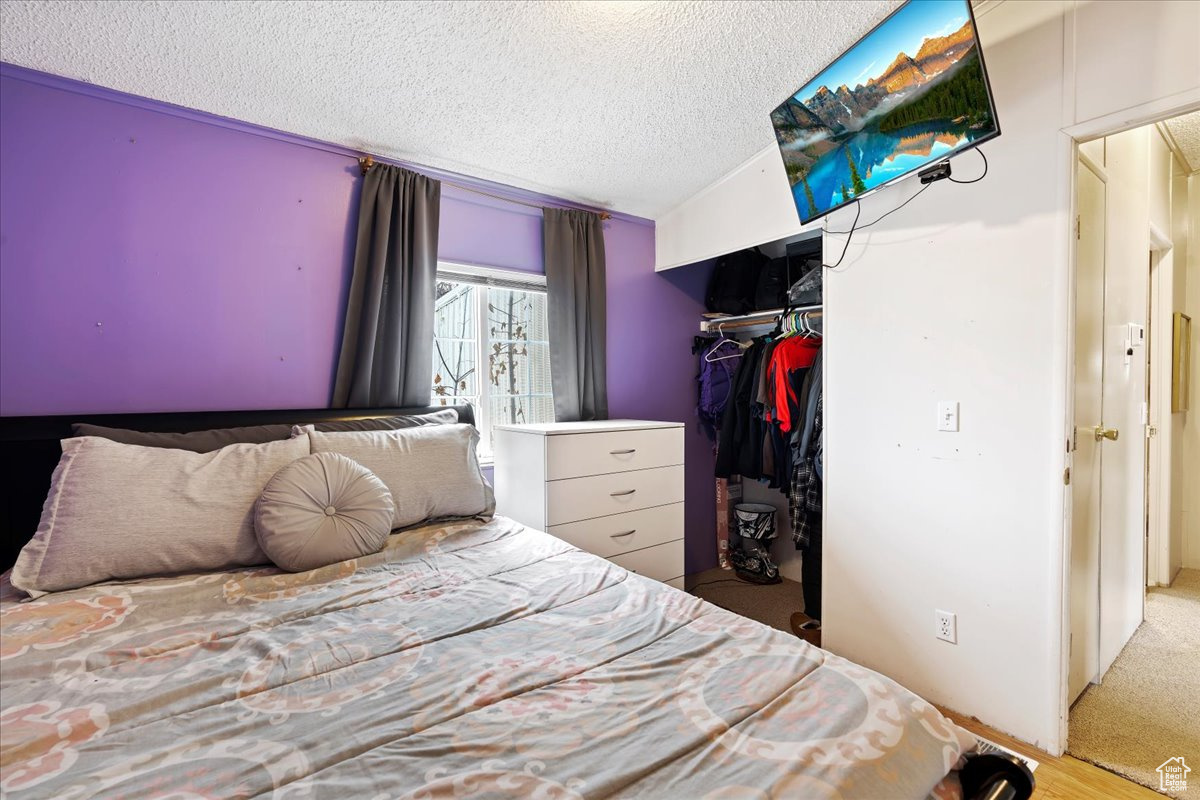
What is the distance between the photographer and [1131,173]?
219cm

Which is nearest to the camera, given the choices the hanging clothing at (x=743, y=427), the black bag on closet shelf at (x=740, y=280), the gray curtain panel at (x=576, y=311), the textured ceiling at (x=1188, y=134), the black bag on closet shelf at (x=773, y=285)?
the textured ceiling at (x=1188, y=134)

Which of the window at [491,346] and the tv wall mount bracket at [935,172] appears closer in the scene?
the tv wall mount bracket at [935,172]

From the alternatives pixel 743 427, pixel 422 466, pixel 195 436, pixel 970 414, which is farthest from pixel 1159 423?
pixel 195 436

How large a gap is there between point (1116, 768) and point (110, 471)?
2.97 meters

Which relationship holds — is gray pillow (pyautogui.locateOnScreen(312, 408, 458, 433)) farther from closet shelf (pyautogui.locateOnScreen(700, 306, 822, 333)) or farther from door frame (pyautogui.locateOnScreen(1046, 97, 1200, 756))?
door frame (pyautogui.locateOnScreen(1046, 97, 1200, 756))

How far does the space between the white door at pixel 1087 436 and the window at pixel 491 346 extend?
2177mm

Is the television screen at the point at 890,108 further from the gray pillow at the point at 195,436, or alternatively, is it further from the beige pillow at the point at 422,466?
the gray pillow at the point at 195,436

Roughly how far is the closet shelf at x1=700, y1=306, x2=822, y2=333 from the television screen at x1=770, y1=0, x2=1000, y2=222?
947mm

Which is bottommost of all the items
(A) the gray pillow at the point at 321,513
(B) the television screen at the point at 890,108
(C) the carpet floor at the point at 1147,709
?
(C) the carpet floor at the point at 1147,709

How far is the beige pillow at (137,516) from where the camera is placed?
1.30m

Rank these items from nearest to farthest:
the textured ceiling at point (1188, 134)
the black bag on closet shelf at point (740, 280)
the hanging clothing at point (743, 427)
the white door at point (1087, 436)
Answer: the white door at point (1087, 436), the textured ceiling at point (1188, 134), the hanging clothing at point (743, 427), the black bag on closet shelf at point (740, 280)

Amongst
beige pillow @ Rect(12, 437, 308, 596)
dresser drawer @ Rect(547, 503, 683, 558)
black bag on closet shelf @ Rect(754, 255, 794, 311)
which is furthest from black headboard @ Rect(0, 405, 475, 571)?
black bag on closet shelf @ Rect(754, 255, 794, 311)

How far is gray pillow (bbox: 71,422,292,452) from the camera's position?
159 cm

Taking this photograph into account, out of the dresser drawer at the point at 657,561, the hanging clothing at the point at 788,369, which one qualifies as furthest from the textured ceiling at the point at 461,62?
the dresser drawer at the point at 657,561
